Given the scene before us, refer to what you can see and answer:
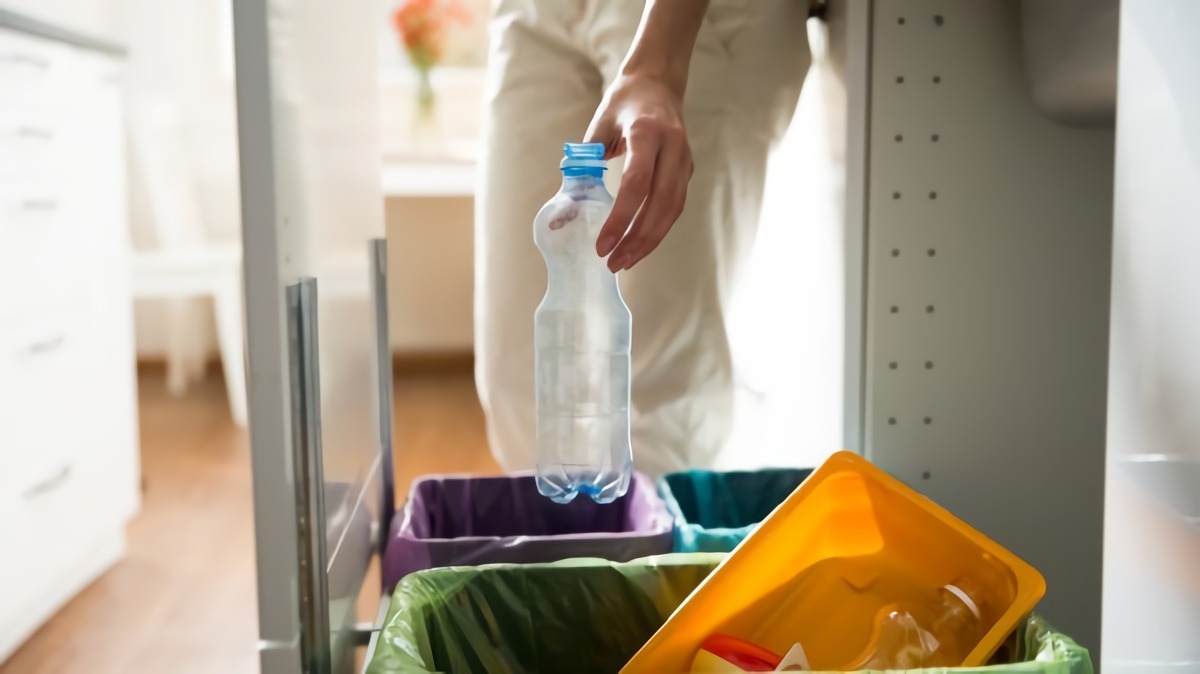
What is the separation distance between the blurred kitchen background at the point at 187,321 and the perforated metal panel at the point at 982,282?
0.27 ft

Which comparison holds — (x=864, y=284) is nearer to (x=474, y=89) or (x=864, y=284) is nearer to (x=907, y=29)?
(x=907, y=29)

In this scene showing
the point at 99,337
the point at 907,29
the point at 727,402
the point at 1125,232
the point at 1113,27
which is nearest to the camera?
the point at 1125,232

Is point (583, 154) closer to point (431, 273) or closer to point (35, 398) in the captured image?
point (35, 398)

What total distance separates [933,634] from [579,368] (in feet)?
1.38

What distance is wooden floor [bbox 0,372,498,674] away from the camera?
4.85ft

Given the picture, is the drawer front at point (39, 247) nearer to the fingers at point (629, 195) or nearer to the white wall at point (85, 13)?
the fingers at point (629, 195)

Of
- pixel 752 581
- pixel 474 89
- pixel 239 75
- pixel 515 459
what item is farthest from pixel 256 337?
pixel 474 89

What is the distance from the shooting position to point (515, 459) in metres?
1.27

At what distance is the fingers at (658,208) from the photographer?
734 millimetres

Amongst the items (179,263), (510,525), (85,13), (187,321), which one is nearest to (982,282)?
(510,525)

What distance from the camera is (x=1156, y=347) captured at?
532 millimetres

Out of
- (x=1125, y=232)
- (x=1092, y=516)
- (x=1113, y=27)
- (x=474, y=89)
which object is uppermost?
(x=474, y=89)

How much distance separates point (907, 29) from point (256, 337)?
1.99 ft

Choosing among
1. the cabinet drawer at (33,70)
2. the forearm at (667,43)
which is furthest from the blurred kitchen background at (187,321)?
the forearm at (667,43)
